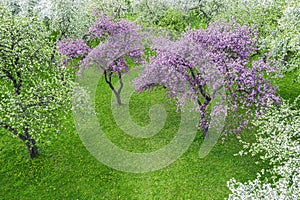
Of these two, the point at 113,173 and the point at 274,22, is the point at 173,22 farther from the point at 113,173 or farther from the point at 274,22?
the point at 113,173

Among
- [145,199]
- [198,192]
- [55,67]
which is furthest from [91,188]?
[55,67]

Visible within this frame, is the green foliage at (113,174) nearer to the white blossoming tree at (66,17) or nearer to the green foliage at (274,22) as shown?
the green foliage at (274,22)

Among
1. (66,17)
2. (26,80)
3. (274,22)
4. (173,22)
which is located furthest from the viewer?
(173,22)

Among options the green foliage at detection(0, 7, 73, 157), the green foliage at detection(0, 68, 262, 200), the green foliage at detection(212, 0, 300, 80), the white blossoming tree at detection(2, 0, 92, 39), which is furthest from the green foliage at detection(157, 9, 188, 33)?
the green foliage at detection(0, 7, 73, 157)

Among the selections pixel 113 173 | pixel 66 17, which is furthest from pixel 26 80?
pixel 66 17

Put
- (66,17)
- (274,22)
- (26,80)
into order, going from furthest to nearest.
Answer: (66,17) < (274,22) < (26,80)

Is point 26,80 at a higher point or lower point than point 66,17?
higher

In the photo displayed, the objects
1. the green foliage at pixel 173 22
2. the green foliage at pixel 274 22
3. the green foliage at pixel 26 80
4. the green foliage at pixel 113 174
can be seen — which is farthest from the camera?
the green foliage at pixel 173 22

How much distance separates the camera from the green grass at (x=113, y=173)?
1642 cm

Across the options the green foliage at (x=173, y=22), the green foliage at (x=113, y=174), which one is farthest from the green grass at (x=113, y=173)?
the green foliage at (x=173, y=22)

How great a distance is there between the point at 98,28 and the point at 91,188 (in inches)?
487

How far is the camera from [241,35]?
58.1ft

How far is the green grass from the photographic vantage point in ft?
53.9

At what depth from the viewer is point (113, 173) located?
58.4ft
